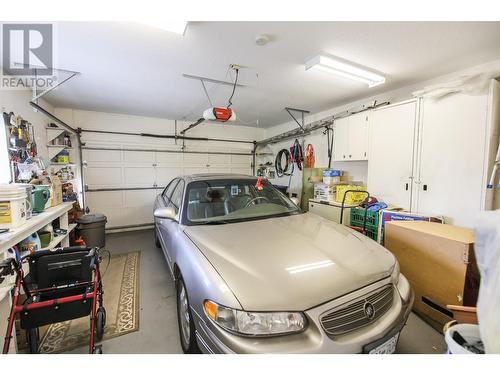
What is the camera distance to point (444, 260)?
188 centimetres

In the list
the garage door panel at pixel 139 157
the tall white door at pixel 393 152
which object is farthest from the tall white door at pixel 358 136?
the garage door panel at pixel 139 157

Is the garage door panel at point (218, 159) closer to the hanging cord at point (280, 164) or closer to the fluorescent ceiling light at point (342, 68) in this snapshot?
the hanging cord at point (280, 164)

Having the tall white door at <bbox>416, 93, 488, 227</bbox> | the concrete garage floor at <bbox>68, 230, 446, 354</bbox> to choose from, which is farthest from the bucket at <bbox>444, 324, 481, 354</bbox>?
the tall white door at <bbox>416, 93, 488, 227</bbox>

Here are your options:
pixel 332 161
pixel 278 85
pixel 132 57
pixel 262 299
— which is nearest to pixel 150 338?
pixel 262 299

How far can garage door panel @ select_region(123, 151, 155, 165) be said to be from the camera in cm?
515

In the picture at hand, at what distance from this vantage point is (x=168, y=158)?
18.3 feet

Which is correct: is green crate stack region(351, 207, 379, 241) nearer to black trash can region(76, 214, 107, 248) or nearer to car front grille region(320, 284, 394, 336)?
car front grille region(320, 284, 394, 336)

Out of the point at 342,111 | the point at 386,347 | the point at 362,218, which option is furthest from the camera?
the point at 342,111

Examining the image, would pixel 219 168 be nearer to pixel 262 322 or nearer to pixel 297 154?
pixel 297 154

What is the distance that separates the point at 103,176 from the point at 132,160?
0.73 meters

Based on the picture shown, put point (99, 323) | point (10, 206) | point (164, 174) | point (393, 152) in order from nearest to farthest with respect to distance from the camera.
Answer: point (99, 323) → point (10, 206) → point (393, 152) → point (164, 174)

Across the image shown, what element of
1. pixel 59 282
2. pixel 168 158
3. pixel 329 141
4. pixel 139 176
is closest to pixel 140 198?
pixel 139 176

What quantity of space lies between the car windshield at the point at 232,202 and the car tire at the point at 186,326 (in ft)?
1.97

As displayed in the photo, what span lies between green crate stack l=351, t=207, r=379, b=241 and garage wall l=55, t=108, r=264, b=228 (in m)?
3.99
